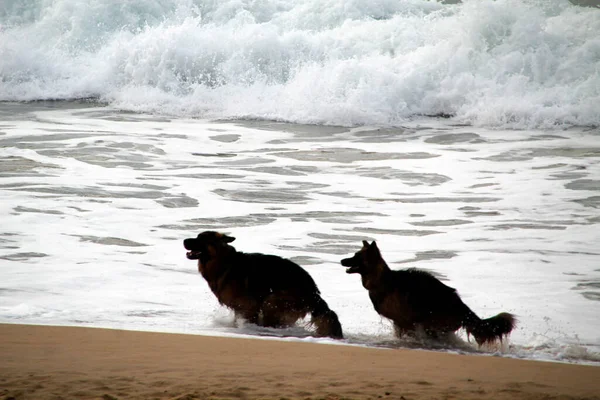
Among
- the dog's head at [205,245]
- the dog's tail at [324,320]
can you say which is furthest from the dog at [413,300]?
→ the dog's head at [205,245]

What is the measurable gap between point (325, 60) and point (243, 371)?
2004 cm

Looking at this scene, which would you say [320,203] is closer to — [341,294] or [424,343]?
[341,294]

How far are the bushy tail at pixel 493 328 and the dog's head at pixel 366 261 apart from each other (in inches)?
30.7

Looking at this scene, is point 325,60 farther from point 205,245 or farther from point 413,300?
point 413,300

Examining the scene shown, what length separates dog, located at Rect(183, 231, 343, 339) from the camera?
6.16 m

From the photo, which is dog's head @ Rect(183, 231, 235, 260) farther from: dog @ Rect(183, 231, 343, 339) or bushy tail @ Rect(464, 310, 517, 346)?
bushy tail @ Rect(464, 310, 517, 346)

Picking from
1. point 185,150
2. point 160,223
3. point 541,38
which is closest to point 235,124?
point 185,150

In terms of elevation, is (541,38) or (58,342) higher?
(541,38)

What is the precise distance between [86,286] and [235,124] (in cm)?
1278

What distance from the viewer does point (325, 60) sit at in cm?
2428

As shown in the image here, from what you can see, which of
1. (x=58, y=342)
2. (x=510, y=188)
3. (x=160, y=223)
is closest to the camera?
(x=58, y=342)

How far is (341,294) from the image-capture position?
7391mm

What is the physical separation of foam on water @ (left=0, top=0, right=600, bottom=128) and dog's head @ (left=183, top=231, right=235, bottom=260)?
532 inches

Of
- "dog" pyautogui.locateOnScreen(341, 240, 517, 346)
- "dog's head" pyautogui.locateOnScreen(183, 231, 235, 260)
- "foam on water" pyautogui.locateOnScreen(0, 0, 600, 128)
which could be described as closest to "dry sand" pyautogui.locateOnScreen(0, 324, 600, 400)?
"dog" pyautogui.locateOnScreen(341, 240, 517, 346)
